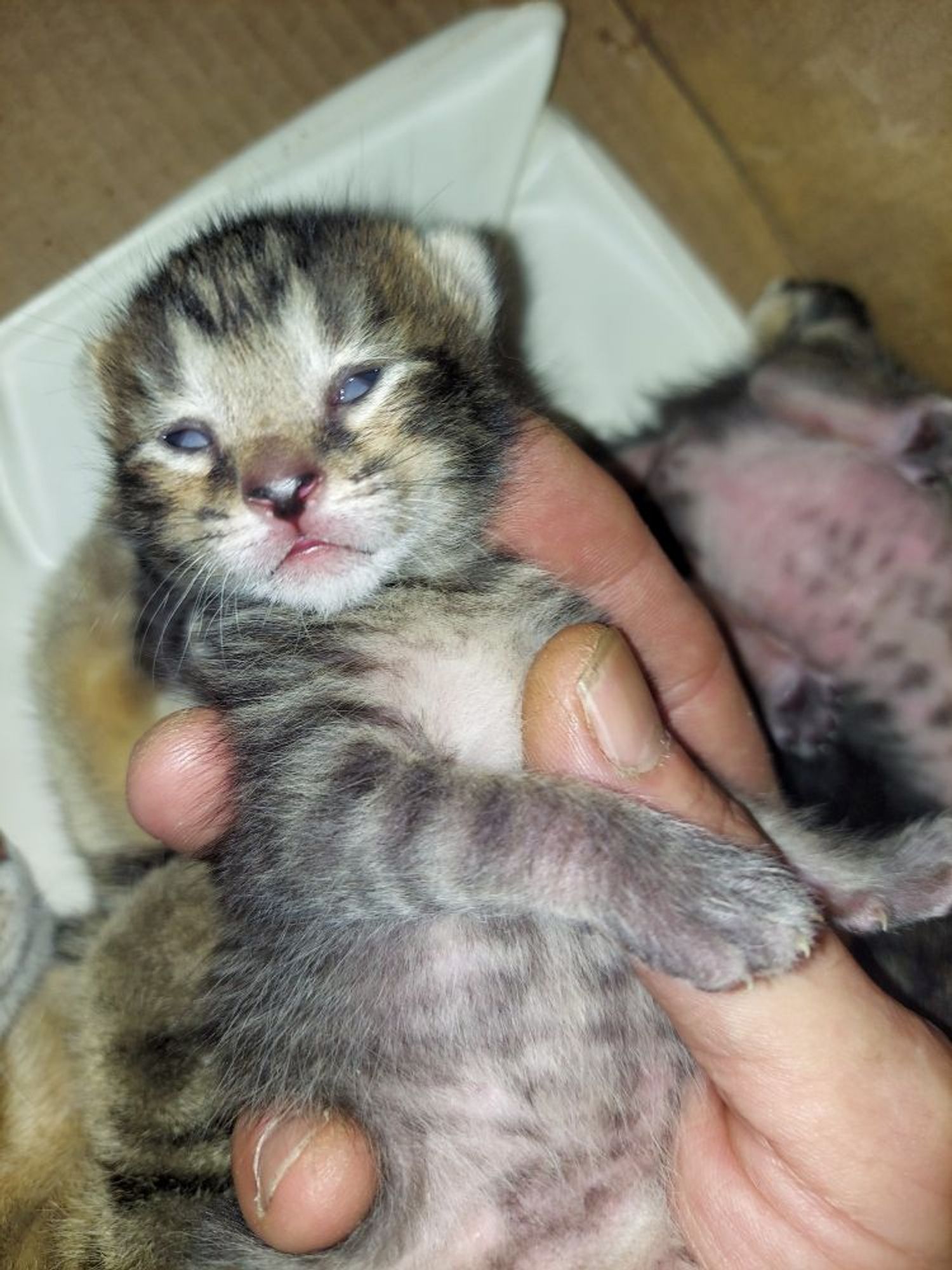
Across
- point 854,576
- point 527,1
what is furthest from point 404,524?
point 527,1

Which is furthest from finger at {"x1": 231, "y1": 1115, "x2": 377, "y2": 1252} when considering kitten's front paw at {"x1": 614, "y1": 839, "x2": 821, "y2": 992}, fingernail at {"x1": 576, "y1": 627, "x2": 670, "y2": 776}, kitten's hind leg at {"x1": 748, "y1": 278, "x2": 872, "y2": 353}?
kitten's hind leg at {"x1": 748, "y1": 278, "x2": 872, "y2": 353}

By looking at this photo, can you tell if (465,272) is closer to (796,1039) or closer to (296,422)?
(296,422)

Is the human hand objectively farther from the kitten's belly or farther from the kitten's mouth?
the kitten's mouth

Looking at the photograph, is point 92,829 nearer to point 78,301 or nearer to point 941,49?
point 78,301

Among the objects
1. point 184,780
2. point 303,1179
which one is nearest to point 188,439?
point 184,780

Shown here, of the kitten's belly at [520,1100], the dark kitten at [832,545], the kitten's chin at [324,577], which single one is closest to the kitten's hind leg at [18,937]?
the kitten's belly at [520,1100]

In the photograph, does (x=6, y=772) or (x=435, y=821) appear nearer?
(x=435, y=821)
